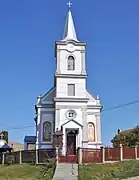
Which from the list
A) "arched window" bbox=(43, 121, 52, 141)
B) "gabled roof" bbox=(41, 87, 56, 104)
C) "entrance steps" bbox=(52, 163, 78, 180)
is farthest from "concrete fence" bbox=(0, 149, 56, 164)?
"gabled roof" bbox=(41, 87, 56, 104)

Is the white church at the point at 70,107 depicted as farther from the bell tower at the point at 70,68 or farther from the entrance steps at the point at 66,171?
the entrance steps at the point at 66,171

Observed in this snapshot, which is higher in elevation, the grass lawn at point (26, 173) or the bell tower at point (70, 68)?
the bell tower at point (70, 68)

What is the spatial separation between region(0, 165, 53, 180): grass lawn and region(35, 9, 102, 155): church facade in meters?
9.82

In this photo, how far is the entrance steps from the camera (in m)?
24.1

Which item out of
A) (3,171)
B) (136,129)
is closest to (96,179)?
(3,171)

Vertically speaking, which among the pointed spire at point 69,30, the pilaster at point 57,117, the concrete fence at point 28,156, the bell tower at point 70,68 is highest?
the pointed spire at point 69,30

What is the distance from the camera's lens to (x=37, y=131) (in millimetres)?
42312

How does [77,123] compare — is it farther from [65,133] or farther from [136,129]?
[136,129]

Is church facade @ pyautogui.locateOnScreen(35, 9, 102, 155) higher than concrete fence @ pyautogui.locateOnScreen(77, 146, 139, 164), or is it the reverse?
church facade @ pyautogui.locateOnScreen(35, 9, 102, 155)

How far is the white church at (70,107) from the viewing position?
41125 millimetres

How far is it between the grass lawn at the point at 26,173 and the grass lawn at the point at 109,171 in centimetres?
258

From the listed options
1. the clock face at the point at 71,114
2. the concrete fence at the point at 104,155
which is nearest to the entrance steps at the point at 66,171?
the concrete fence at the point at 104,155

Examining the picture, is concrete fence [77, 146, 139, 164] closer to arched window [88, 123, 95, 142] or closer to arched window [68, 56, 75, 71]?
arched window [88, 123, 95, 142]

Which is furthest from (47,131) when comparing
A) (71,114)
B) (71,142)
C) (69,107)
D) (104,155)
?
(104,155)
